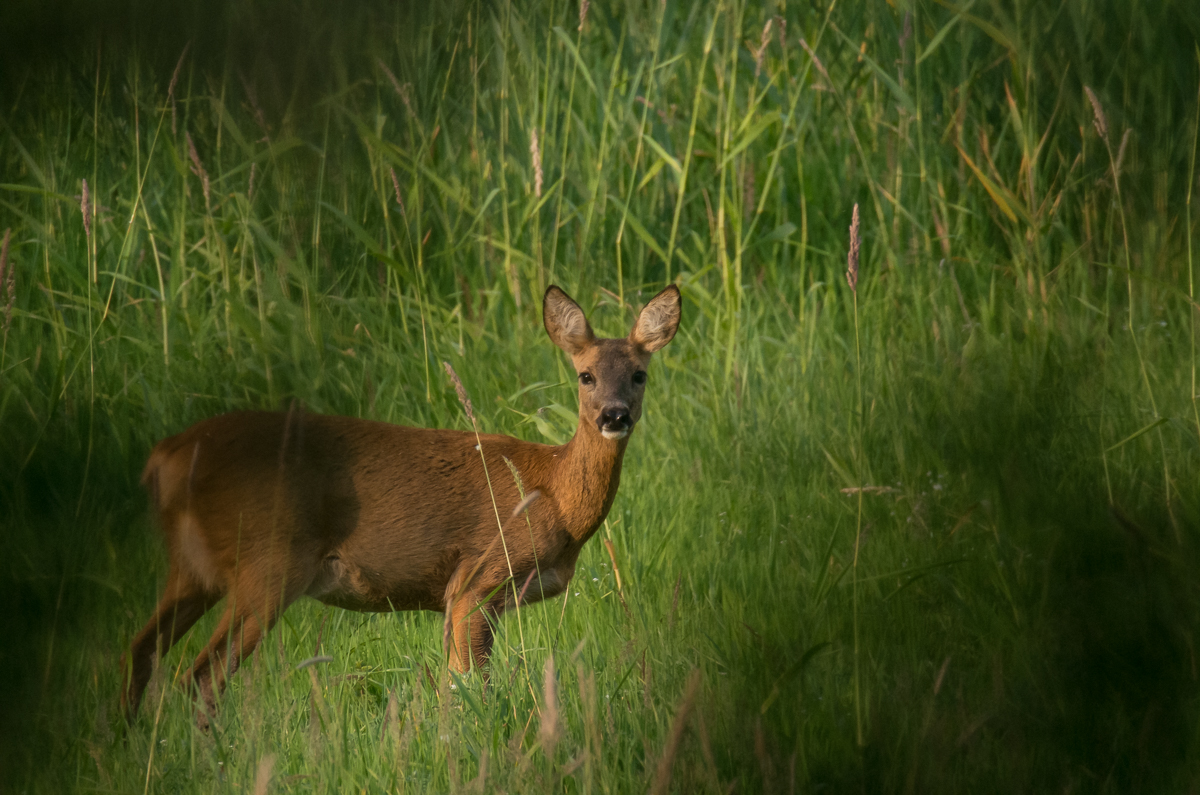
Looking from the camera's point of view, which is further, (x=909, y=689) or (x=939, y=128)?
(x=939, y=128)

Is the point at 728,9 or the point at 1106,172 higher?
the point at 728,9

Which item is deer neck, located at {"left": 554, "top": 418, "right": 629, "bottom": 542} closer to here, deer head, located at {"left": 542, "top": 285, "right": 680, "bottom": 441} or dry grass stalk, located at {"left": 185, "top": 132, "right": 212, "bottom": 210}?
deer head, located at {"left": 542, "top": 285, "right": 680, "bottom": 441}

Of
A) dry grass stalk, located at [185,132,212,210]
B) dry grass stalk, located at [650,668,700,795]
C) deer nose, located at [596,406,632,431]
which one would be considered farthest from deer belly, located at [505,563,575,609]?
dry grass stalk, located at [650,668,700,795]

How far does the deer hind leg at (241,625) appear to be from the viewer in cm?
325

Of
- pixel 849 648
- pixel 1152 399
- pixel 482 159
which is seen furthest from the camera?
pixel 482 159

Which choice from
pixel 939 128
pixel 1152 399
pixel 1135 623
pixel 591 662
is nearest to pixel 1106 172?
pixel 939 128

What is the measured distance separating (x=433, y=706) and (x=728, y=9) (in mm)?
3356

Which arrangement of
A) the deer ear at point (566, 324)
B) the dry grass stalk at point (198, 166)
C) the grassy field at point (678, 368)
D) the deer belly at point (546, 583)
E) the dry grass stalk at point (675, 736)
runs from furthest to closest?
the deer ear at point (566, 324) < the deer belly at point (546, 583) < the dry grass stalk at point (198, 166) < the grassy field at point (678, 368) < the dry grass stalk at point (675, 736)

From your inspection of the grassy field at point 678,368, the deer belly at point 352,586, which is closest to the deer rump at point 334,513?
the deer belly at point 352,586

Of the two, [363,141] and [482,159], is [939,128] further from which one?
[363,141]

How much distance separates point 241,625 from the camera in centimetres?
318

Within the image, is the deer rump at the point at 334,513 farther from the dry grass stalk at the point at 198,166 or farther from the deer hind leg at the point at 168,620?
the dry grass stalk at the point at 198,166

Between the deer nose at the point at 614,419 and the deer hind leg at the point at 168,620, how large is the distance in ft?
3.77

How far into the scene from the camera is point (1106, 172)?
473 cm
